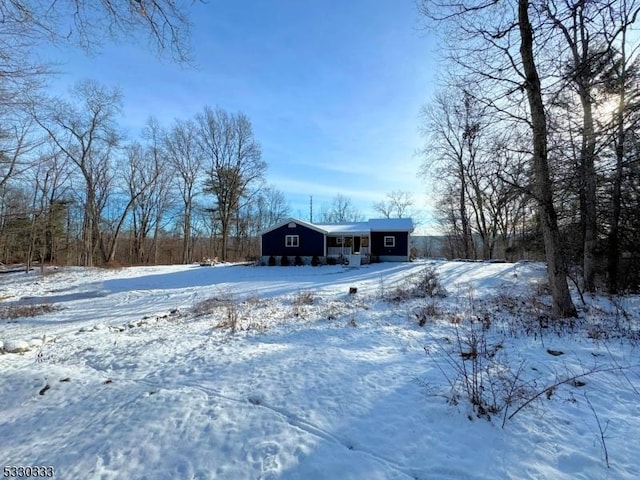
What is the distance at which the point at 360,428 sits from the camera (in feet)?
8.77

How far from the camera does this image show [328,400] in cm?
315

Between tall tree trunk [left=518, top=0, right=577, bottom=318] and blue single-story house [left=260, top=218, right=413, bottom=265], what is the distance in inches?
682

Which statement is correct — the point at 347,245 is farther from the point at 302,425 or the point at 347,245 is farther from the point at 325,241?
the point at 302,425

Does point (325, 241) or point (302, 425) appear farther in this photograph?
point (325, 241)

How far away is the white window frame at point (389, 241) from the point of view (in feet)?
79.9

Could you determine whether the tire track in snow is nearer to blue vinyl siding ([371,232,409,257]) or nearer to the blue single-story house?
the blue single-story house

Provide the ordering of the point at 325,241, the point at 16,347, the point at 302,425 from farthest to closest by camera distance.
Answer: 1. the point at 325,241
2. the point at 16,347
3. the point at 302,425

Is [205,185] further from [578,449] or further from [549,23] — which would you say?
[578,449]

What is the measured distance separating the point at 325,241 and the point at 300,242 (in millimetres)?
1931

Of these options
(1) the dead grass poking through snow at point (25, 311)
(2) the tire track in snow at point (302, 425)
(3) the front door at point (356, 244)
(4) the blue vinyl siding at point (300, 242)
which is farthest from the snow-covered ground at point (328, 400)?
(3) the front door at point (356, 244)

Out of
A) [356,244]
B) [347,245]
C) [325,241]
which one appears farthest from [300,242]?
[356,244]

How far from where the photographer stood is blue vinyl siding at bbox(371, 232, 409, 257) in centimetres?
2414

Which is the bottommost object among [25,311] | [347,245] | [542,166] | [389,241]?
[25,311]

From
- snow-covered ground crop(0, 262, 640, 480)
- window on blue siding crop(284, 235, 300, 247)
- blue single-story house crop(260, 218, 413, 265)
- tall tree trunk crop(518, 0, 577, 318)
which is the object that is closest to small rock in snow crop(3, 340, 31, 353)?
snow-covered ground crop(0, 262, 640, 480)
